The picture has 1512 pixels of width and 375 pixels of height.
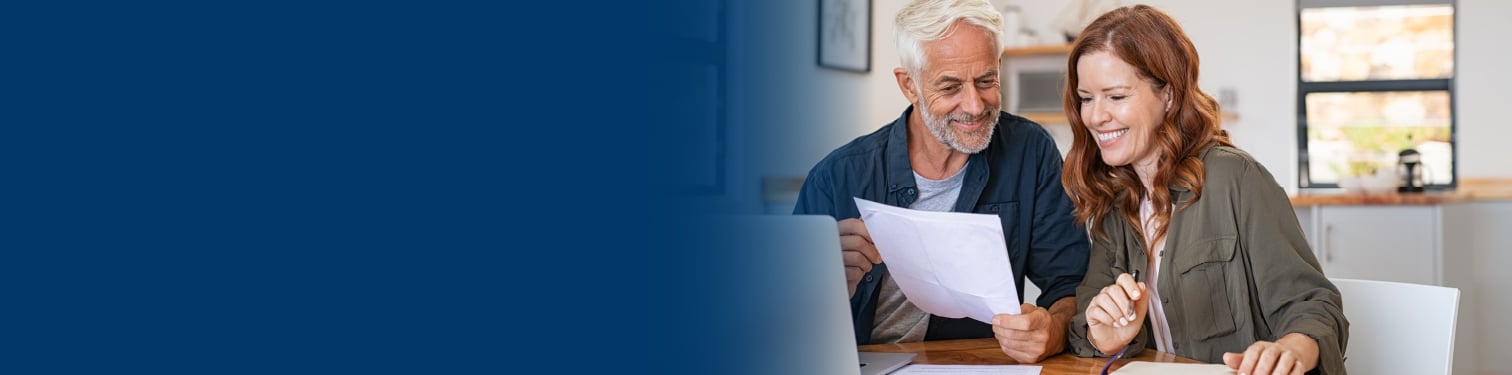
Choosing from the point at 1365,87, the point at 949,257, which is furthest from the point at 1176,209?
the point at 1365,87

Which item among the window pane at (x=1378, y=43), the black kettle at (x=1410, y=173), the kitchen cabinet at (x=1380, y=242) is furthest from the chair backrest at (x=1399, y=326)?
the window pane at (x=1378, y=43)

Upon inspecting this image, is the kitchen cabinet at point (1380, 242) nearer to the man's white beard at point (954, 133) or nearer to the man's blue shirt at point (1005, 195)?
the man's blue shirt at point (1005, 195)

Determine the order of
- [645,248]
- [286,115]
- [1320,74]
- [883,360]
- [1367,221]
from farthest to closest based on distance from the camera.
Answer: [1320,74]
[1367,221]
[645,248]
[883,360]
[286,115]

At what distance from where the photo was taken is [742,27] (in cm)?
362

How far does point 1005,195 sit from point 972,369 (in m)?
0.51

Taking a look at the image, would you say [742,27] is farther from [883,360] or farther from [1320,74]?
[1320,74]

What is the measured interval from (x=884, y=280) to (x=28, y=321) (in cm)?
140

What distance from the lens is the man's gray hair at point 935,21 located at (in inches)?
71.6

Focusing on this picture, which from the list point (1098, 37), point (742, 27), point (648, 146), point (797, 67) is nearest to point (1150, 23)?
point (1098, 37)

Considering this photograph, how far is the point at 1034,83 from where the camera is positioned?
5684mm

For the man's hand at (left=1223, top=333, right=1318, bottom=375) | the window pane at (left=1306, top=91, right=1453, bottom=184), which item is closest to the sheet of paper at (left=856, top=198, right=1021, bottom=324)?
the man's hand at (left=1223, top=333, right=1318, bottom=375)

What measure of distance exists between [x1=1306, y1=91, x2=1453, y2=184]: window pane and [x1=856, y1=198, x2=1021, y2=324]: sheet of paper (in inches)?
185

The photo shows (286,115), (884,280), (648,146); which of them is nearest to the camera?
(286,115)

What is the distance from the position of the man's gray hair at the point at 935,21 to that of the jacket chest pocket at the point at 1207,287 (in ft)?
1.43
